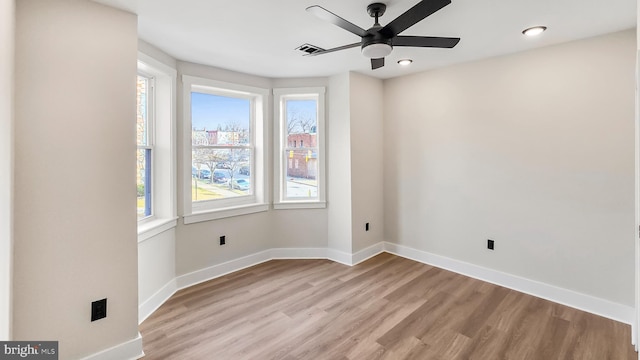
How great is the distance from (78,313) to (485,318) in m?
3.11

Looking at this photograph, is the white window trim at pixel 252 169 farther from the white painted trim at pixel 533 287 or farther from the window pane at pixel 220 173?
the white painted trim at pixel 533 287

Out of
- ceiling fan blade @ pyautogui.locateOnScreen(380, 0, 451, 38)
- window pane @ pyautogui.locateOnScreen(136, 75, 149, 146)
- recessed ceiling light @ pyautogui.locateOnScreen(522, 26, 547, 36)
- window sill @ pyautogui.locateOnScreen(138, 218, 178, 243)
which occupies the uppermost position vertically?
recessed ceiling light @ pyautogui.locateOnScreen(522, 26, 547, 36)

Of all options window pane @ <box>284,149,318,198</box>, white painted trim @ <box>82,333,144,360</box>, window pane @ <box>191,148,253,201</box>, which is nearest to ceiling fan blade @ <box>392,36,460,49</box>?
window pane @ <box>284,149,318,198</box>

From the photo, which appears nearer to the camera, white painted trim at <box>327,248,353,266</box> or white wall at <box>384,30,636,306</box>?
white wall at <box>384,30,636,306</box>

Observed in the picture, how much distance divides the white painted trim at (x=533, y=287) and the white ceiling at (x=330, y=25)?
2377 mm

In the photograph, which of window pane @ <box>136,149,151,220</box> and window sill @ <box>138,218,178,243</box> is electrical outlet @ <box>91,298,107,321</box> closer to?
window sill @ <box>138,218,178,243</box>

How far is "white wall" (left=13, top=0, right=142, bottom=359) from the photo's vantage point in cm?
170

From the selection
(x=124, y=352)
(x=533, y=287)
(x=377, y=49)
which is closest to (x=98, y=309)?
(x=124, y=352)

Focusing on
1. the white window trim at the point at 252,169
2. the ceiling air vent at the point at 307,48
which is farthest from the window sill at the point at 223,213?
the ceiling air vent at the point at 307,48

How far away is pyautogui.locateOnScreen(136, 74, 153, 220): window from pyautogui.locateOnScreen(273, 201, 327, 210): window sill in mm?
1568

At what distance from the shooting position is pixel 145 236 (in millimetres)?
2564

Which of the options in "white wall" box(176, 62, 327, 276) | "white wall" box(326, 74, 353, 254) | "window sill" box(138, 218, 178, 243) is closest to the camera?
"window sill" box(138, 218, 178, 243)

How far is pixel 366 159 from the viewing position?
13.1 ft

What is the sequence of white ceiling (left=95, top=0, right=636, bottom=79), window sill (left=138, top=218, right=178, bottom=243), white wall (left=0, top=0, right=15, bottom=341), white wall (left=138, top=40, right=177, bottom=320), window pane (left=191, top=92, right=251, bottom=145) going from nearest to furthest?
white wall (left=0, top=0, right=15, bottom=341) → white ceiling (left=95, top=0, right=636, bottom=79) → window sill (left=138, top=218, right=178, bottom=243) → white wall (left=138, top=40, right=177, bottom=320) → window pane (left=191, top=92, right=251, bottom=145)
